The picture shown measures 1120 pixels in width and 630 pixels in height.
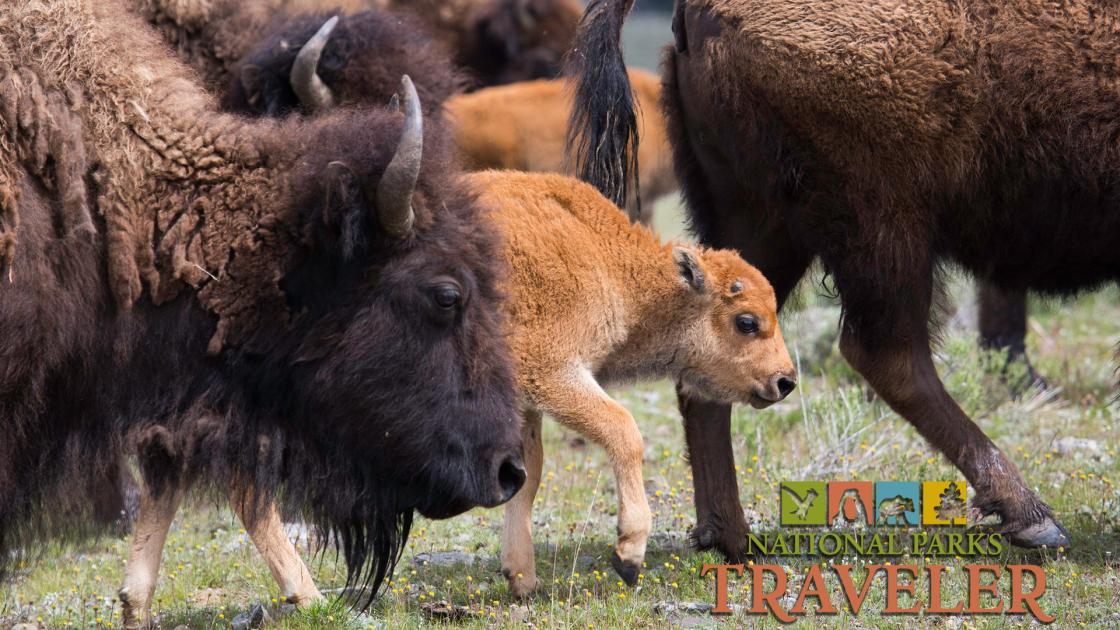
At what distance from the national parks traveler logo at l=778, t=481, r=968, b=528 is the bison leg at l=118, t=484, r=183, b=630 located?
8.34ft

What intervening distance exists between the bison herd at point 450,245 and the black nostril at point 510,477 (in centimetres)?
1

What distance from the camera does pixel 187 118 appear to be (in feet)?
12.0

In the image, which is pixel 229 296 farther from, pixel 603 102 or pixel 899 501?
pixel 899 501

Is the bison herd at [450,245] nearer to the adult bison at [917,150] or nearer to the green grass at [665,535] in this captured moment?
the adult bison at [917,150]

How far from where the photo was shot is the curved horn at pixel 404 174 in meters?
3.36

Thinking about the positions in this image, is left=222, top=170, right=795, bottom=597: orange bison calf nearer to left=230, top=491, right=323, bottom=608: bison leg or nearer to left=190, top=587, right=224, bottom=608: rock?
left=230, top=491, right=323, bottom=608: bison leg

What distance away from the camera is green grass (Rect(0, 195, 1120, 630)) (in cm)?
442

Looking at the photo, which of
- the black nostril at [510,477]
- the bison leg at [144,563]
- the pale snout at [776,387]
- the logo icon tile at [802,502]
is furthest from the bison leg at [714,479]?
the bison leg at [144,563]

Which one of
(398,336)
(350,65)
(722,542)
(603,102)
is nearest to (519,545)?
(722,542)

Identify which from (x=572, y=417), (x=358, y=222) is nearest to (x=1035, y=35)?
(x=572, y=417)

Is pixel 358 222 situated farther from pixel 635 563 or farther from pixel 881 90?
pixel 881 90

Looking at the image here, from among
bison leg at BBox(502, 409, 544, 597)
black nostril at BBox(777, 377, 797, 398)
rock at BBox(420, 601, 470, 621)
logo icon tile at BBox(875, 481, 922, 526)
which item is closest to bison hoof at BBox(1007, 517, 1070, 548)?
logo icon tile at BBox(875, 481, 922, 526)

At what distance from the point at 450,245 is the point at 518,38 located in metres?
8.82

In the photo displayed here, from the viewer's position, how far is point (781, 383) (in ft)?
15.9
